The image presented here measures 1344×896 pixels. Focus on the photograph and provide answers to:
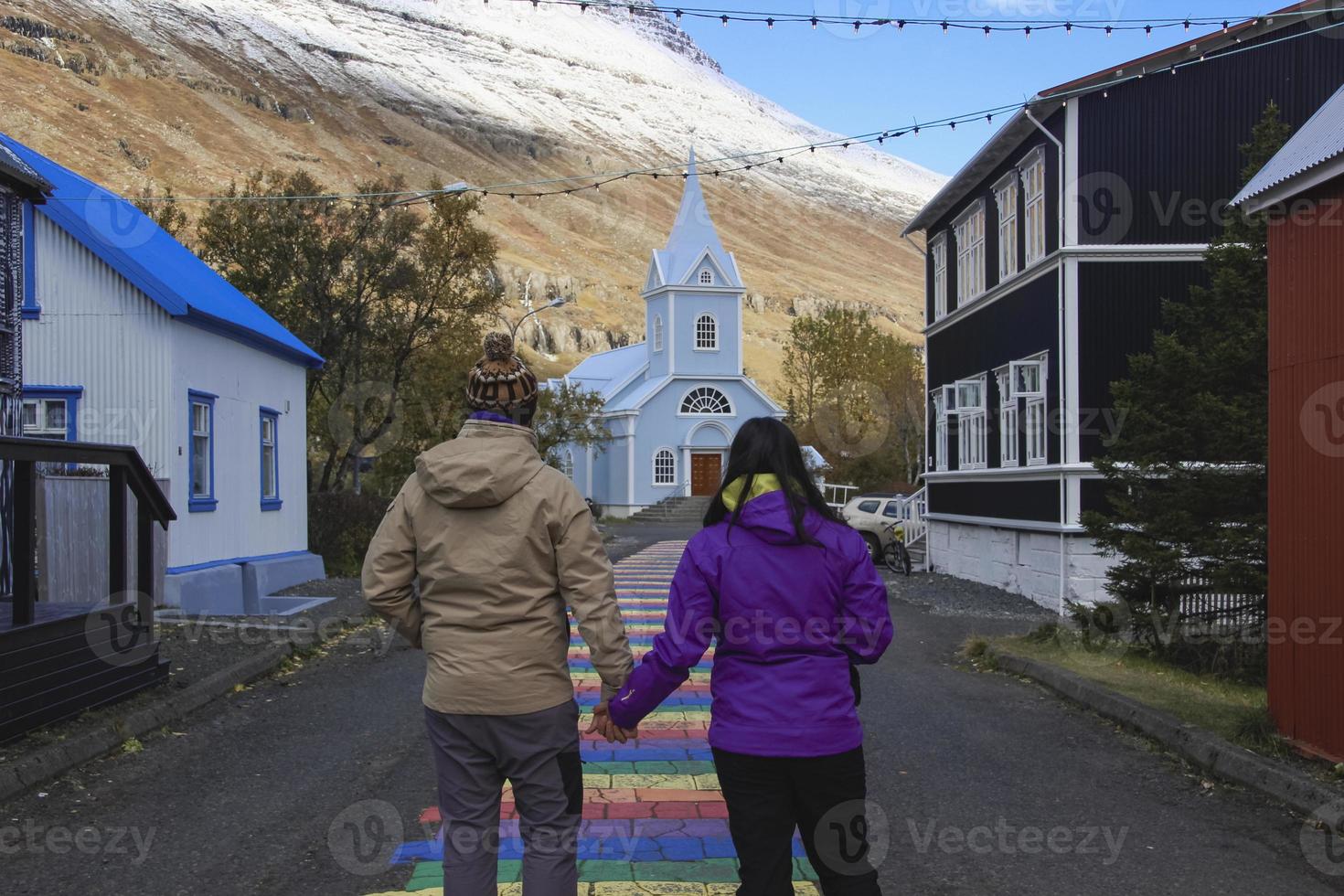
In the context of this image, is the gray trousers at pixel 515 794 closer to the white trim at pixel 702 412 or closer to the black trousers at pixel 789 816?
the black trousers at pixel 789 816

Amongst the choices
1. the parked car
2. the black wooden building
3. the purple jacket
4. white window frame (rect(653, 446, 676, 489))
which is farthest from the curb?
white window frame (rect(653, 446, 676, 489))

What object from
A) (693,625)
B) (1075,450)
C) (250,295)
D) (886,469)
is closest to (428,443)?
(250,295)

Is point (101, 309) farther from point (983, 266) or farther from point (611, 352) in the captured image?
point (611, 352)

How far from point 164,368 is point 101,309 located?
3.64ft

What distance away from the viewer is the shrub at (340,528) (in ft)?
80.2

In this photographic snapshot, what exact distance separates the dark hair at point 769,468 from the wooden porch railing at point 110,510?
5641 millimetres

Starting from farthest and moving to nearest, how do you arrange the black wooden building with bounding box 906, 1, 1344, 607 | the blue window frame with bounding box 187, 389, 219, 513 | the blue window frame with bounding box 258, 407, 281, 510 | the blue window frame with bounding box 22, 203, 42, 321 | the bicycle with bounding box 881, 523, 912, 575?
the bicycle with bounding box 881, 523, 912, 575
the blue window frame with bounding box 258, 407, 281, 510
the black wooden building with bounding box 906, 1, 1344, 607
the blue window frame with bounding box 187, 389, 219, 513
the blue window frame with bounding box 22, 203, 42, 321

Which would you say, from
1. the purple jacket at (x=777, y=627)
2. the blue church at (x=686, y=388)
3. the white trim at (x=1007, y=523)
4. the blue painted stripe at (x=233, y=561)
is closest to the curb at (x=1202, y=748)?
the purple jacket at (x=777, y=627)

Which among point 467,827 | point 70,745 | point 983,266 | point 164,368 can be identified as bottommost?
point 70,745

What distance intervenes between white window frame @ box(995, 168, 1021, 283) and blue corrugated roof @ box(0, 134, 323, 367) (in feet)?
38.7

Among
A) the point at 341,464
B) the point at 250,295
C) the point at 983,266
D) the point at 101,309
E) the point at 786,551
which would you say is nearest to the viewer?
the point at 786,551

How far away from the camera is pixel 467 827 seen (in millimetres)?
4125

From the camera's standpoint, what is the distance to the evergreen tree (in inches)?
446

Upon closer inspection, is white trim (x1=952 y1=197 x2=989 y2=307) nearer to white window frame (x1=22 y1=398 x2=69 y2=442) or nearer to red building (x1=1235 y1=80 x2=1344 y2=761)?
red building (x1=1235 y1=80 x2=1344 y2=761)
